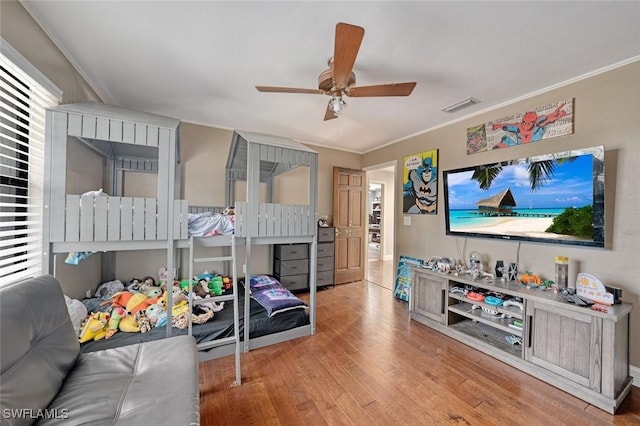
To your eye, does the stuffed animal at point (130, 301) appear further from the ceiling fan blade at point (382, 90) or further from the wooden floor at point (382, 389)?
the ceiling fan blade at point (382, 90)

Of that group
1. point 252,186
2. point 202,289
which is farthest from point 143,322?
point 252,186

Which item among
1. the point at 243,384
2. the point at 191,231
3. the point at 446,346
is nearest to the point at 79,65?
the point at 191,231

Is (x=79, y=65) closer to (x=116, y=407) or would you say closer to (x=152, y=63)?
(x=152, y=63)

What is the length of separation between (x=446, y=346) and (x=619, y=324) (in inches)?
50.2

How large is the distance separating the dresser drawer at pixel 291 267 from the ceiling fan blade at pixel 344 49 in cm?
291

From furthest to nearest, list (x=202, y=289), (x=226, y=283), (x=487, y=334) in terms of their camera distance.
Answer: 1. (x=226, y=283)
2. (x=202, y=289)
3. (x=487, y=334)

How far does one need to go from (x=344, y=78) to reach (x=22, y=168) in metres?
2.39

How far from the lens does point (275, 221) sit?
8.36 feet

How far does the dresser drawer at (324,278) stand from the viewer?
14.3 ft

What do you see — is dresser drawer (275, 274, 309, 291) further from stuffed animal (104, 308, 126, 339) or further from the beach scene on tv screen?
the beach scene on tv screen

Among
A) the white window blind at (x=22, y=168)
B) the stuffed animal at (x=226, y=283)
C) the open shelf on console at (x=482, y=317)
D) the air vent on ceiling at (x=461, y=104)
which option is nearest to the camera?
the white window blind at (x=22, y=168)

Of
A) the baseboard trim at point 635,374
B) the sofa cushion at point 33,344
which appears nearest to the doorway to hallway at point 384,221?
the baseboard trim at point 635,374

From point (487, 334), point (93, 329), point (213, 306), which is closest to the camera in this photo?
point (93, 329)

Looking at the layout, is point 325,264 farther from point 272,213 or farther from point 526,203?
point 526,203
